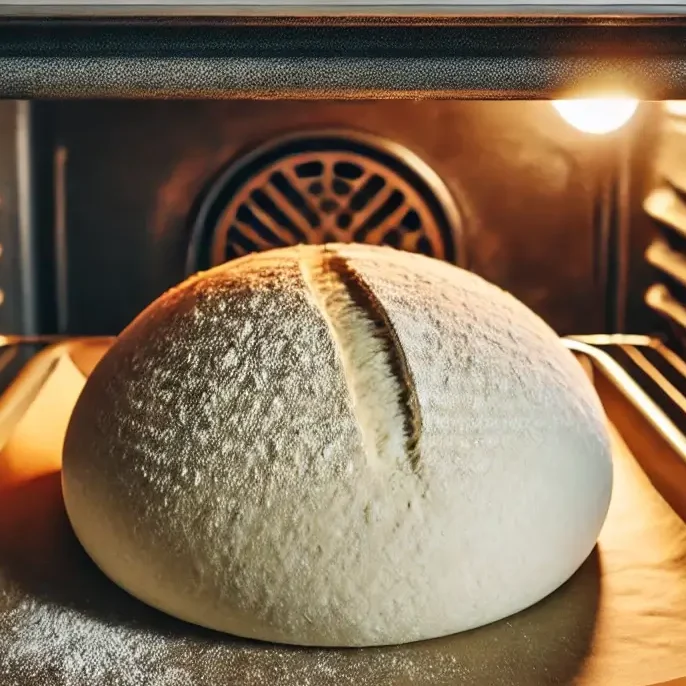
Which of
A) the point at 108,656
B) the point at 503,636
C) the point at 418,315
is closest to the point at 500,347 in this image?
the point at 418,315

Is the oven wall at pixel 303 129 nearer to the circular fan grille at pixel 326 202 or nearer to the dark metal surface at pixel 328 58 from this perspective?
the circular fan grille at pixel 326 202

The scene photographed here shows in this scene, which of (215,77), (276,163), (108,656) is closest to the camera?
(215,77)

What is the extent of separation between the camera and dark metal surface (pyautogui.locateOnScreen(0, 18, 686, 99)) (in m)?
0.55

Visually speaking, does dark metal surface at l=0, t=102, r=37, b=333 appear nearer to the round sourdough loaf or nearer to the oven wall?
the oven wall

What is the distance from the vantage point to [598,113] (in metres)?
0.94

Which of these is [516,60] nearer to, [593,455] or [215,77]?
[215,77]

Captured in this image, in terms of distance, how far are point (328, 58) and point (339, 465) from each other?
0.27m

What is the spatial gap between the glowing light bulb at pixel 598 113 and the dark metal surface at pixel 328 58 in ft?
1.21

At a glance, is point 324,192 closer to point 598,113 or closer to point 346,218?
point 346,218

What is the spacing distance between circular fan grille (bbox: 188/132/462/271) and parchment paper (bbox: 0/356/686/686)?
386 millimetres

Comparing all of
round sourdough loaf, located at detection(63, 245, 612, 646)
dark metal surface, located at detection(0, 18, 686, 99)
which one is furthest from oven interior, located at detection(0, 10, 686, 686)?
dark metal surface, located at detection(0, 18, 686, 99)

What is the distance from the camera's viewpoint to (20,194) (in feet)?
3.35

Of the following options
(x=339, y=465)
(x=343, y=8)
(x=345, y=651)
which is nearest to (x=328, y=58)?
(x=343, y=8)

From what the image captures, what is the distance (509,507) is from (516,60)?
307 millimetres
